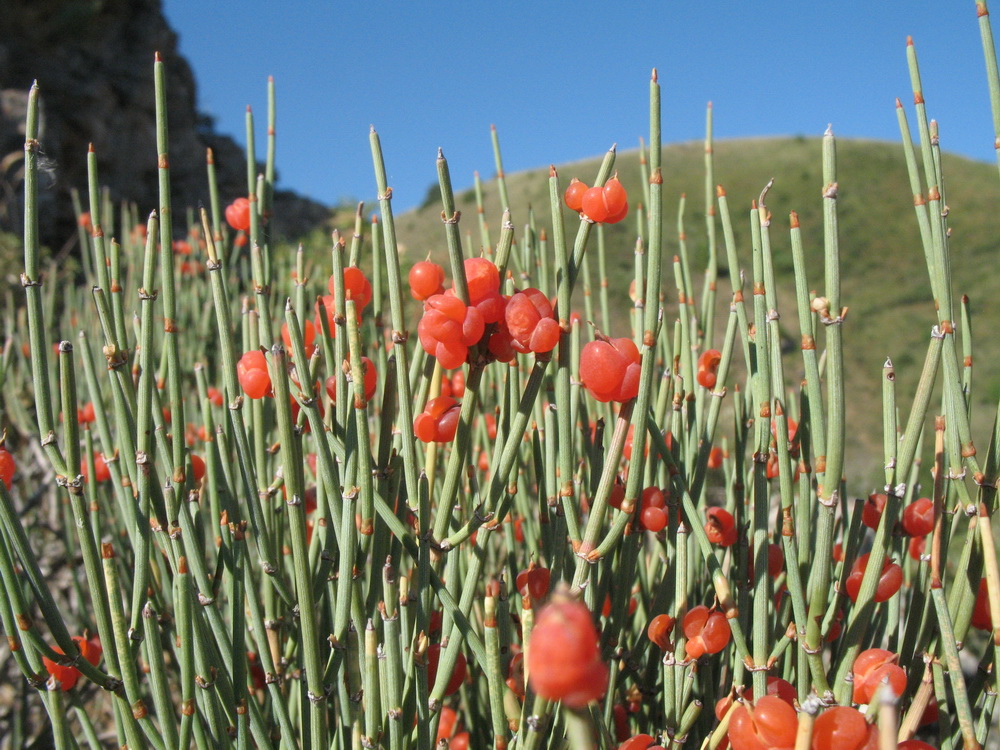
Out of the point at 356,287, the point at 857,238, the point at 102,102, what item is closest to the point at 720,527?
the point at 356,287

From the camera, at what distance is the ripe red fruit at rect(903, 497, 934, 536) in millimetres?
711

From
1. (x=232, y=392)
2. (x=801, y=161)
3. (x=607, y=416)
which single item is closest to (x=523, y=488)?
(x=607, y=416)

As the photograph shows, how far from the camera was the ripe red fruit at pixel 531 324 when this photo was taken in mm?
530

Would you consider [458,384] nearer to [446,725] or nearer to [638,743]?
[446,725]

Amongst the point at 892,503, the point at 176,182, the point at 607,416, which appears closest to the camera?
the point at 892,503

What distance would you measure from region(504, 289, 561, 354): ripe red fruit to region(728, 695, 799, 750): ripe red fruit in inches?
11.1

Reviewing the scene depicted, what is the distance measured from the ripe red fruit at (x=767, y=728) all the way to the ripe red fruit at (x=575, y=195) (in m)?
0.40

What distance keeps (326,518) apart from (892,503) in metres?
0.52

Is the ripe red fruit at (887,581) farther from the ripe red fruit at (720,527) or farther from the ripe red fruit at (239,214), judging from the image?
the ripe red fruit at (239,214)

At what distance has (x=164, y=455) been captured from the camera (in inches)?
28.2

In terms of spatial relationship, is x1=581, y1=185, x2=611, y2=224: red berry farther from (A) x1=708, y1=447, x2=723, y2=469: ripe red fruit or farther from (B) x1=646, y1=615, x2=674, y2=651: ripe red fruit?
(A) x1=708, y1=447, x2=723, y2=469: ripe red fruit

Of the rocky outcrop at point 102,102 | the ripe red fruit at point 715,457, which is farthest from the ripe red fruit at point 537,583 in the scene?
the rocky outcrop at point 102,102

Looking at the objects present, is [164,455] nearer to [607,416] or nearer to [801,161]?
[607,416]

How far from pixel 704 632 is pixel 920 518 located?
10.6 inches
